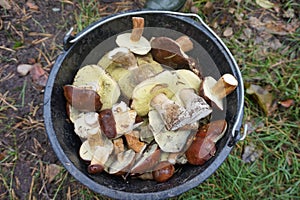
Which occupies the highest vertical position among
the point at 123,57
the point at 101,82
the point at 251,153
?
the point at 123,57

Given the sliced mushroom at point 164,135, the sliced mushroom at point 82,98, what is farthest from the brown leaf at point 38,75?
the sliced mushroom at point 164,135

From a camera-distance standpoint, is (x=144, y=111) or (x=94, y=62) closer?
(x=144, y=111)

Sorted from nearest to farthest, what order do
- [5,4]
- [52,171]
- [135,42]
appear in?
[135,42] → [52,171] → [5,4]

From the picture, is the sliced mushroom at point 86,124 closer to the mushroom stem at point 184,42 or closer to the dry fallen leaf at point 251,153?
the mushroom stem at point 184,42

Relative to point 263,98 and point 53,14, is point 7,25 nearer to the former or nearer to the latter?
point 53,14

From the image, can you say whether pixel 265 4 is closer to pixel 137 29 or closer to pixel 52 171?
pixel 137 29

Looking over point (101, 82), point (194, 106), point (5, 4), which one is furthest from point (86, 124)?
point (5, 4)
